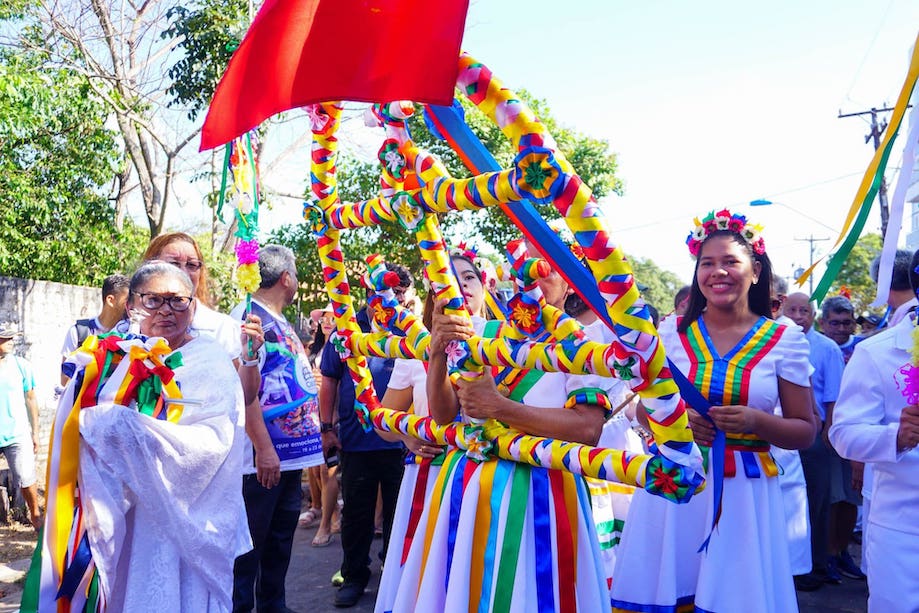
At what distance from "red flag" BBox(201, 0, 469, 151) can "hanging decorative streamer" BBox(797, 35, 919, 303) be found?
1.44 m

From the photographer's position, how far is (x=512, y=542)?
2387 millimetres

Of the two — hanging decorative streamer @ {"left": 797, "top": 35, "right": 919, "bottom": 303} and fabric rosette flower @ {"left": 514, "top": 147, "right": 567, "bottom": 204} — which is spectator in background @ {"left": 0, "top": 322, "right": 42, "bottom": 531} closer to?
fabric rosette flower @ {"left": 514, "top": 147, "right": 567, "bottom": 204}

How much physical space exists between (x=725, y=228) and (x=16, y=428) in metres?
5.49

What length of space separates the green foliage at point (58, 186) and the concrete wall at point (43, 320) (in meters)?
1.43

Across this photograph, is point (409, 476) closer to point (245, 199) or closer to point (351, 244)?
point (245, 199)

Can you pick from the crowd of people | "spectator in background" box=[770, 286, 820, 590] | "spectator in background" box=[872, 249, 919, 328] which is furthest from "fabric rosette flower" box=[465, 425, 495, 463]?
"spectator in background" box=[872, 249, 919, 328]

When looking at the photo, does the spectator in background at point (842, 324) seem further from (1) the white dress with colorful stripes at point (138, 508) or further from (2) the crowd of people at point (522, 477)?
(1) the white dress with colorful stripes at point (138, 508)

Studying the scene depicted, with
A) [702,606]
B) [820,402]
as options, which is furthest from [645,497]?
[820,402]

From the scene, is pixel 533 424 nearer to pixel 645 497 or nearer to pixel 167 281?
pixel 645 497

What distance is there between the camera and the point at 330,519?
21.5ft

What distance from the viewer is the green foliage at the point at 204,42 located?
26.1 feet

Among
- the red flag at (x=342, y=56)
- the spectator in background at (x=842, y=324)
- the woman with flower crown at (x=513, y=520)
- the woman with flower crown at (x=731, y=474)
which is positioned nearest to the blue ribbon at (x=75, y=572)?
the woman with flower crown at (x=513, y=520)

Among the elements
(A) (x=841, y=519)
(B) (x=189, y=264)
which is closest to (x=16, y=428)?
(B) (x=189, y=264)

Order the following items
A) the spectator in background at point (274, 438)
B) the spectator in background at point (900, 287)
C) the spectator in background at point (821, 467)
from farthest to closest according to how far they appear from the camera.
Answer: the spectator in background at point (821, 467) → the spectator in background at point (900, 287) → the spectator in background at point (274, 438)
